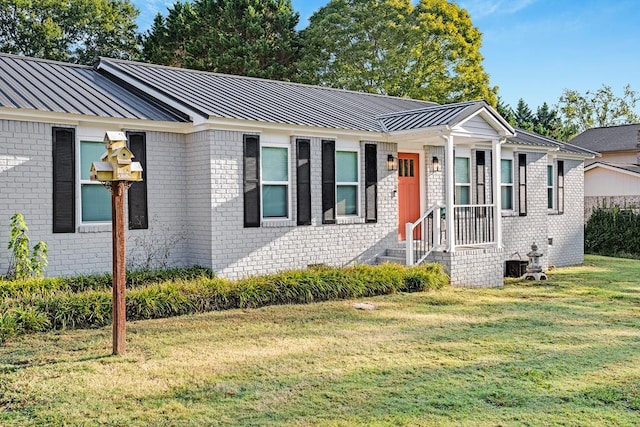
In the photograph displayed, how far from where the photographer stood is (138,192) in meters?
10.8

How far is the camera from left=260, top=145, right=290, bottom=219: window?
1159 centimetres

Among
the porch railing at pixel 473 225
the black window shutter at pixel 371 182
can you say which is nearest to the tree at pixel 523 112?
the porch railing at pixel 473 225

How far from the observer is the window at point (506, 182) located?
52.1ft

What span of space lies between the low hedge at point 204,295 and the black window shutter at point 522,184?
5186mm

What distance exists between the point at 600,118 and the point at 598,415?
179 feet

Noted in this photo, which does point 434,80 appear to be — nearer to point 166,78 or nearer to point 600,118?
point 166,78

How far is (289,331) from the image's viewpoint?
797 centimetres

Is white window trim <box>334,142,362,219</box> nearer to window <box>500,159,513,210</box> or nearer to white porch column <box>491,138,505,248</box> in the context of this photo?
white porch column <box>491,138,505,248</box>

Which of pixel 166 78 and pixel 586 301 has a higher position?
pixel 166 78

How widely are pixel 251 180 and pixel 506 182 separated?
7.65 meters

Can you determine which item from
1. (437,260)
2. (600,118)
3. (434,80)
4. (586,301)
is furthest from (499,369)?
(600,118)

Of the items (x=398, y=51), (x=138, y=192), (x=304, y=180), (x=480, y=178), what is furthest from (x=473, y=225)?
(x=398, y=51)

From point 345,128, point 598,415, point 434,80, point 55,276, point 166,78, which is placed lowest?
point 598,415

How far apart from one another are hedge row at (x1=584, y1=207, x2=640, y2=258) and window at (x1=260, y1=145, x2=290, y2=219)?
13822mm
